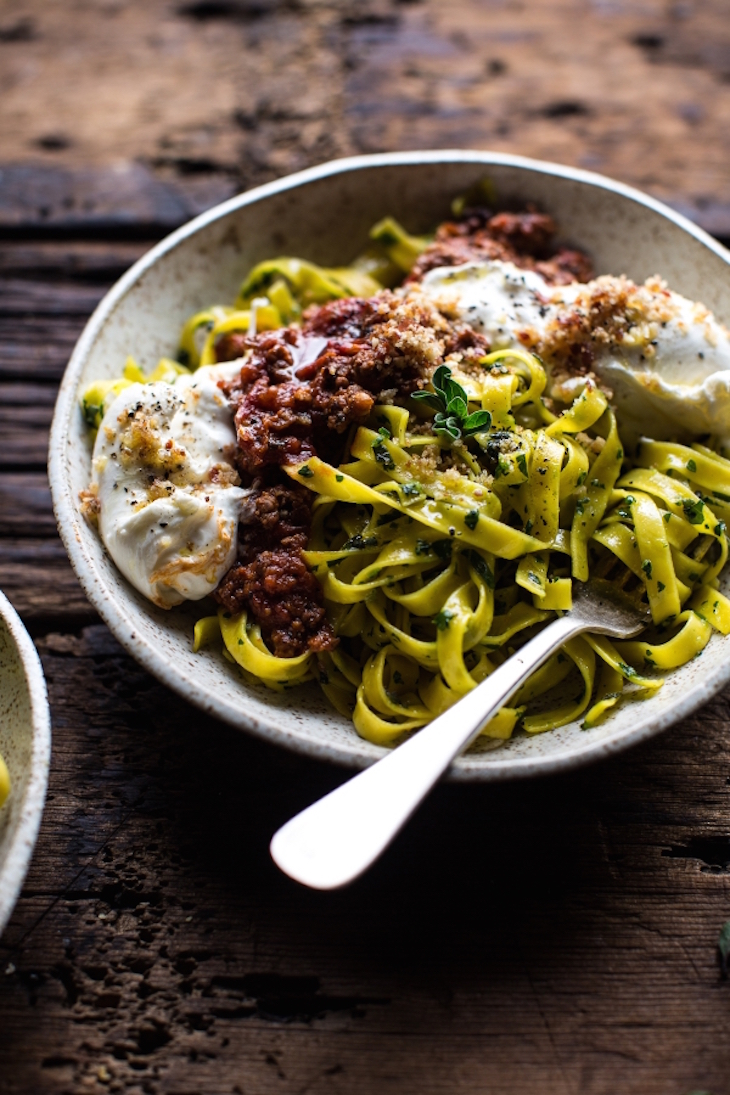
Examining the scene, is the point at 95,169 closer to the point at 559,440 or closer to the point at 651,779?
the point at 559,440

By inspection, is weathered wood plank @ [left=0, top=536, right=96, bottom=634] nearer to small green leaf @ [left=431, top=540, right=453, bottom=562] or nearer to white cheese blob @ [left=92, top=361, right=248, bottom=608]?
white cheese blob @ [left=92, top=361, right=248, bottom=608]

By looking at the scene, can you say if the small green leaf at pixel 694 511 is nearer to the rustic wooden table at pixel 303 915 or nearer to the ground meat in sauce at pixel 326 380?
the rustic wooden table at pixel 303 915

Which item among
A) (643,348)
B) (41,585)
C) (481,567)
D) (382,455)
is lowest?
(41,585)

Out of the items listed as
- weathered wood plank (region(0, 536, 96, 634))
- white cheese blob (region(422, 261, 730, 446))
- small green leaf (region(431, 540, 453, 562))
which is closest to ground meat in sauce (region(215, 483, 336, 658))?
small green leaf (region(431, 540, 453, 562))

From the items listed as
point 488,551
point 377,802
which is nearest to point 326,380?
point 488,551

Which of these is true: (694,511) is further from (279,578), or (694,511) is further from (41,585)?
(41,585)

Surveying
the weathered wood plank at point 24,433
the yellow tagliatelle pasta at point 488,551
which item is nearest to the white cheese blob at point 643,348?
the yellow tagliatelle pasta at point 488,551
